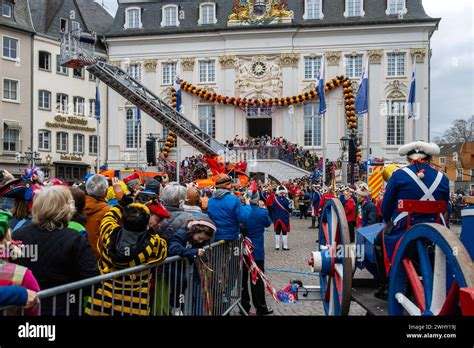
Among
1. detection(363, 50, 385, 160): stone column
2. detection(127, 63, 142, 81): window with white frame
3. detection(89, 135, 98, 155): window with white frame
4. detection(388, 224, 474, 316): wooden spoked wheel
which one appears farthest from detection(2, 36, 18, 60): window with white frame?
detection(388, 224, 474, 316): wooden spoked wheel

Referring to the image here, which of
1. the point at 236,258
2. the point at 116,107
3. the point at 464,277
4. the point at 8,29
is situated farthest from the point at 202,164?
the point at 464,277

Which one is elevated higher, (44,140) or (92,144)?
(44,140)

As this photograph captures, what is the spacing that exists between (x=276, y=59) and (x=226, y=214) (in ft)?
105

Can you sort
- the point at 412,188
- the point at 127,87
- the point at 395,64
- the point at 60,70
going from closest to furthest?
the point at 412,188
the point at 127,87
the point at 395,64
the point at 60,70

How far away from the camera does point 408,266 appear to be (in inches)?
135

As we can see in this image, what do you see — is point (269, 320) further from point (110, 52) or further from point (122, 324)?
point (110, 52)

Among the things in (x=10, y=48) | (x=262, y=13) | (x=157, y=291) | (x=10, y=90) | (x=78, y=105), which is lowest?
(x=157, y=291)

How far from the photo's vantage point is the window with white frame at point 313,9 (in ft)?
124

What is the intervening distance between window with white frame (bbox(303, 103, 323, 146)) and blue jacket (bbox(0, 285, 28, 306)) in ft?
116

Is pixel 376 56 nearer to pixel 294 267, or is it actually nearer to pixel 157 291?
pixel 294 267

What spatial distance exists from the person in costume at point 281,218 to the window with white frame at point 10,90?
80.9 feet

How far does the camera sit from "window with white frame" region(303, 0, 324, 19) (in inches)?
A: 1486

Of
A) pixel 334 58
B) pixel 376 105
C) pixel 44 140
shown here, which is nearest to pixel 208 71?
pixel 334 58

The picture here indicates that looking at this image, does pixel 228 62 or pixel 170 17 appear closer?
pixel 228 62
